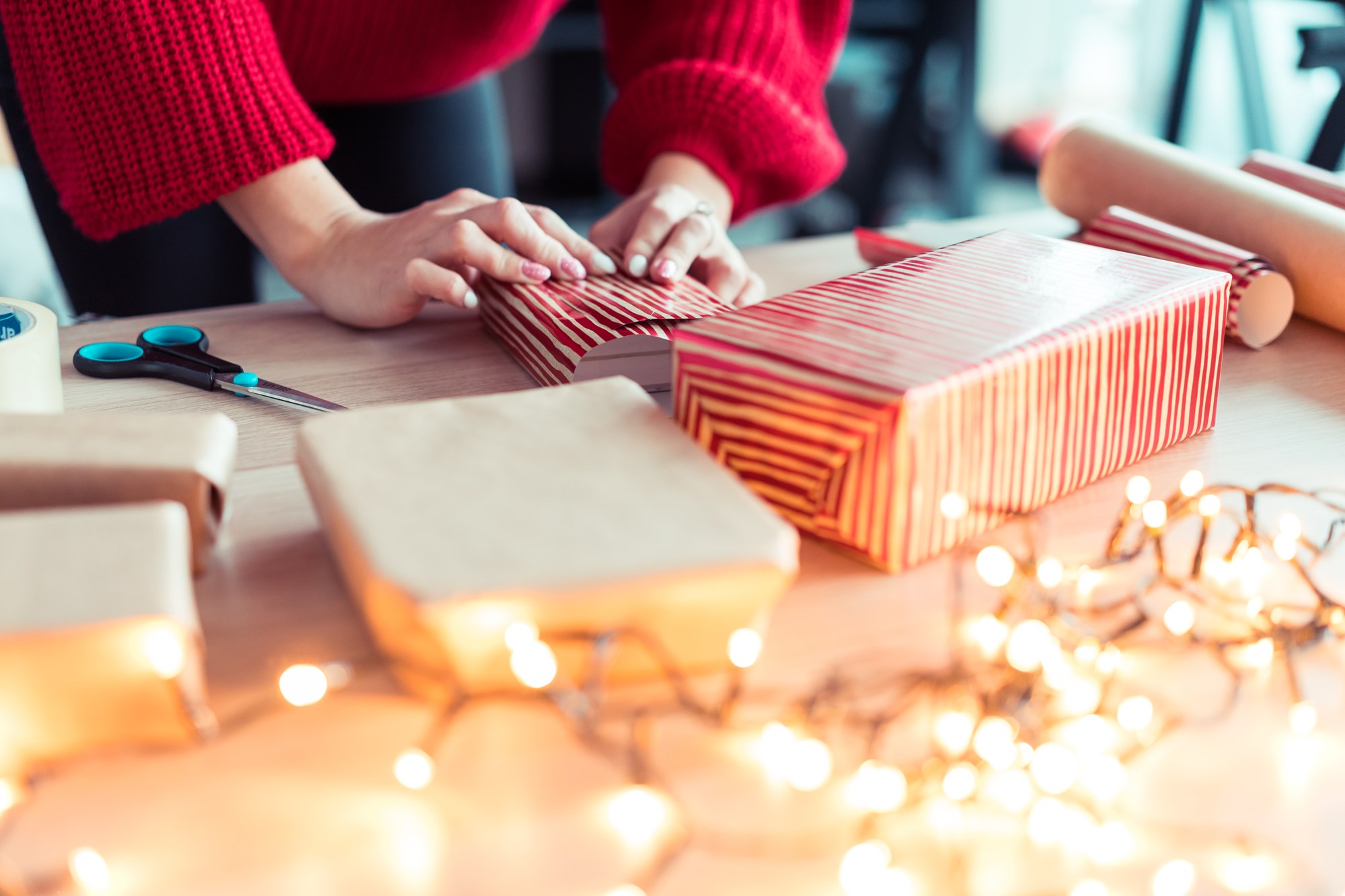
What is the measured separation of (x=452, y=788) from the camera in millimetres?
327

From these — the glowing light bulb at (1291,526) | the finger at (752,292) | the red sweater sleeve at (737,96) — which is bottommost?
the finger at (752,292)

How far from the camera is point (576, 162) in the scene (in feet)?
9.11

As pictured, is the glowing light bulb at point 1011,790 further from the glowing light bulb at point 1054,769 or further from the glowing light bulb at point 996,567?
the glowing light bulb at point 996,567

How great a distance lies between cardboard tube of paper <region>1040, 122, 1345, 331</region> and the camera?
2.26ft

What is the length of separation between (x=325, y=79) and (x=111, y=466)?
0.59 meters

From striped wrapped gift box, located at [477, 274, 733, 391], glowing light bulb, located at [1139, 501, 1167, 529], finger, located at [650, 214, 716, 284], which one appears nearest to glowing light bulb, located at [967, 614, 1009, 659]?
glowing light bulb, located at [1139, 501, 1167, 529]

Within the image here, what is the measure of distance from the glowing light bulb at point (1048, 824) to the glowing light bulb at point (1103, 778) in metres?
0.02

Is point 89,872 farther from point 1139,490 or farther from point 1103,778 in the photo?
point 1139,490

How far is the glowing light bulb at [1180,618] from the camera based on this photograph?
0.40 metres

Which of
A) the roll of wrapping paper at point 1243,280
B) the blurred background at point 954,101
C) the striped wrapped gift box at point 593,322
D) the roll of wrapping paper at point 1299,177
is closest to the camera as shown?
the striped wrapped gift box at point 593,322

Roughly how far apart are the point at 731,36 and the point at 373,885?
70cm

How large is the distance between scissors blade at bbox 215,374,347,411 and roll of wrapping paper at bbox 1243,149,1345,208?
69 centimetres

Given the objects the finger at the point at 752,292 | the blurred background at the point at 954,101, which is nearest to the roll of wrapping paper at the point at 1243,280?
the finger at the point at 752,292

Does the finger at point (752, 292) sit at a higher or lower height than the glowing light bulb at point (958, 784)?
lower
